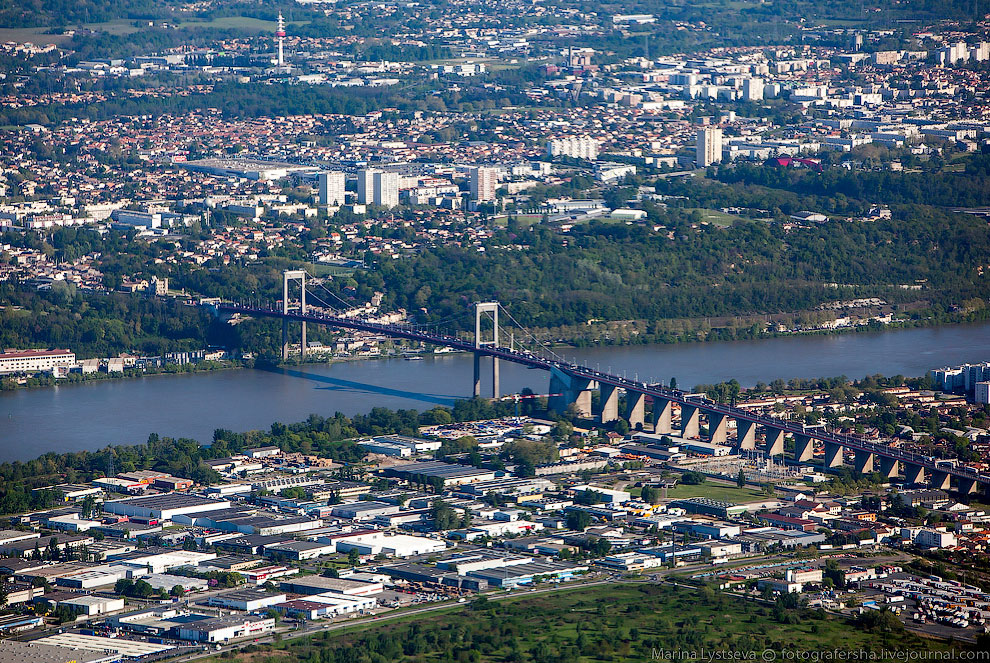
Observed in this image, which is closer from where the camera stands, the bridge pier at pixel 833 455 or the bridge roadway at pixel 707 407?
the bridge roadway at pixel 707 407

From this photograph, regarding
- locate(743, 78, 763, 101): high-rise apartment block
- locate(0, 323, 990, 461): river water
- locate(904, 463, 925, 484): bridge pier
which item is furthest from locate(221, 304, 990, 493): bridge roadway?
locate(743, 78, 763, 101): high-rise apartment block

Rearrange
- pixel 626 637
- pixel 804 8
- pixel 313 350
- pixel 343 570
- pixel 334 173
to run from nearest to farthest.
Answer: pixel 626 637 < pixel 343 570 < pixel 313 350 < pixel 334 173 < pixel 804 8

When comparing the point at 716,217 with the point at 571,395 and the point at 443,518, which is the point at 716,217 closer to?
the point at 571,395

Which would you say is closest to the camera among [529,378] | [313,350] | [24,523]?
[24,523]

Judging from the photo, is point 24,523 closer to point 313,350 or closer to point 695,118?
point 313,350

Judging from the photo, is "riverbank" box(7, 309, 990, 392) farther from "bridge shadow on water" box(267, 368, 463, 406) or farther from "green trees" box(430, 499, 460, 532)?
"green trees" box(430, 499, 460, 532)

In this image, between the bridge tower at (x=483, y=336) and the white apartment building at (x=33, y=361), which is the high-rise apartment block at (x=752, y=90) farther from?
the white apartment building at (x=33, y=361)

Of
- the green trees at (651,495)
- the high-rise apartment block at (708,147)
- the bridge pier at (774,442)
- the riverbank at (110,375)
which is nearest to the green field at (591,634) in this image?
the green trees at (651,495)

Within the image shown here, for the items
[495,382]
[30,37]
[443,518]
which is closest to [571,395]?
[495,382]

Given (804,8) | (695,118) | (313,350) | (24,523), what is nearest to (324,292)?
(313,350)
